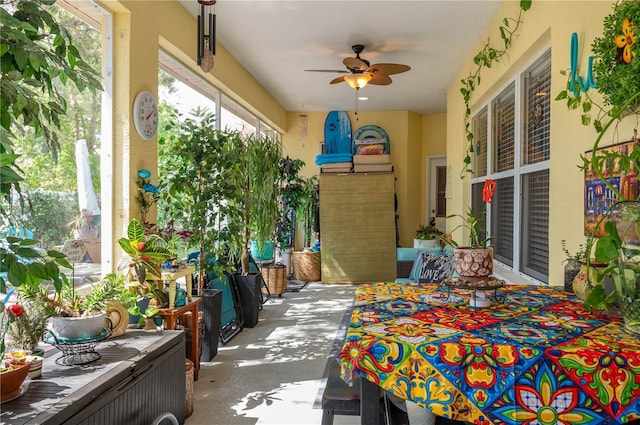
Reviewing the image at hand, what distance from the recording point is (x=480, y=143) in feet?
17.0

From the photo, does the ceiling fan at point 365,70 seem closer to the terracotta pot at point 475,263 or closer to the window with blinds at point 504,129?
the window with blinds at point 504,129

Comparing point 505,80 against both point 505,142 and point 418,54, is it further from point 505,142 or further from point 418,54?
point 418,54

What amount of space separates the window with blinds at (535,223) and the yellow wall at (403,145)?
4754 mm

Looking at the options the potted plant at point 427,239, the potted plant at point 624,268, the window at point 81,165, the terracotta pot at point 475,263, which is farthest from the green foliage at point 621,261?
the potted plant at point 427,239

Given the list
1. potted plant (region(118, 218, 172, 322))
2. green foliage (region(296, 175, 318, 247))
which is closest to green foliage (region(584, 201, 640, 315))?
potted plant (region(118, 218, 172, 322))

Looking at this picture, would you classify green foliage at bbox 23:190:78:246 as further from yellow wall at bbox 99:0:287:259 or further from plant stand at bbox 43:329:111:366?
plant stand at bbox 43:329:111:366

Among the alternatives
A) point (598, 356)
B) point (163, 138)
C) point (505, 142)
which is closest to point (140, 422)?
point (598, 356)

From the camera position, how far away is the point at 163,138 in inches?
153

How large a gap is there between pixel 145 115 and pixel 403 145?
19.1ft

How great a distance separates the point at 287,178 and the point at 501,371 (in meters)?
5.91

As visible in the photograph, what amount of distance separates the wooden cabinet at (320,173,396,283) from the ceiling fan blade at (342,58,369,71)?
2.74 metres

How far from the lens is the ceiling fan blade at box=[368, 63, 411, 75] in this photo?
4.61 meters

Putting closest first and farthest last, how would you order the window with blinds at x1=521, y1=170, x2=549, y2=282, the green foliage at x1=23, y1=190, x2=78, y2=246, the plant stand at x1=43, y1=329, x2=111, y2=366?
the plant stand at x1=43, y1=329, x2=111, y2=366, the green foliage at x1=23, y1=190, x2=78, y2=246, the window with blinds at x1=521, y1=170, x2=549, y2=282

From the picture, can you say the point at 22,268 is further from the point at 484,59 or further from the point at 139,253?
the point at 484,59
